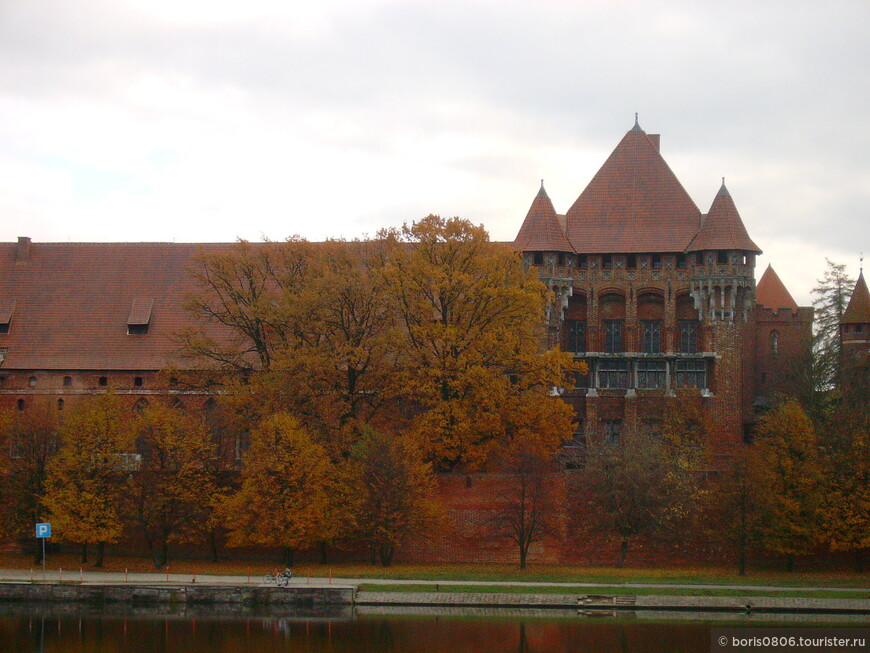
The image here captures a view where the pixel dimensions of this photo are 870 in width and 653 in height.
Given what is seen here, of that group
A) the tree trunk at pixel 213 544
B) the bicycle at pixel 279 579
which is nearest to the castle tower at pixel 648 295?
the tree trunk at pixel 213 544

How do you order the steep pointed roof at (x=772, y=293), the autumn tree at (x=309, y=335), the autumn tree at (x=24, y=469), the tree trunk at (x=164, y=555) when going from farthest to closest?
Result: the steep pointed roof at (x=772, y=293) → the autumn tree at (x=309, y=335) → the autumn tree at (x=24, y=469) → the tree trunk at (x=164, y=555)

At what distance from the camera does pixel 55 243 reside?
75.2 metres

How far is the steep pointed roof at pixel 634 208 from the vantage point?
7181cm

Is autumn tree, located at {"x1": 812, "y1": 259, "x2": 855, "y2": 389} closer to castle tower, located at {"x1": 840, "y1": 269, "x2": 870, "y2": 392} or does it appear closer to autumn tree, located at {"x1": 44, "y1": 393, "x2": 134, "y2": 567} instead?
castle tower, located at {"x1": 840, "y1": 269, "x2": 870, "y2": 392}

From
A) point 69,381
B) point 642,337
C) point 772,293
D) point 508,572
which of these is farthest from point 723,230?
point 69,381

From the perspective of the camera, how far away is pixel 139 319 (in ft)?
231

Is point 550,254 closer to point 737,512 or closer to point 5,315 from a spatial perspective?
point 737,512

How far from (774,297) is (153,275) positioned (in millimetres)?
35936

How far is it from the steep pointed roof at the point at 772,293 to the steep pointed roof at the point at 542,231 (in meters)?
16.3

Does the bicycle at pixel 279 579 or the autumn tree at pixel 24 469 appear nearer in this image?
the bicycle at pixel 279 579

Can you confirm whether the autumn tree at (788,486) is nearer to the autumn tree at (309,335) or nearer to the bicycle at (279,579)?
the autumn tree at (309,335)

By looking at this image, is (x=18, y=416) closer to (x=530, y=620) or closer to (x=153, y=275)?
(x=153, y=275)

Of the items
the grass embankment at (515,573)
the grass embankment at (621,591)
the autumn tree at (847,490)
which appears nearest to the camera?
the grass embankment at (621,591)

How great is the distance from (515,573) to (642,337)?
22127 mm
